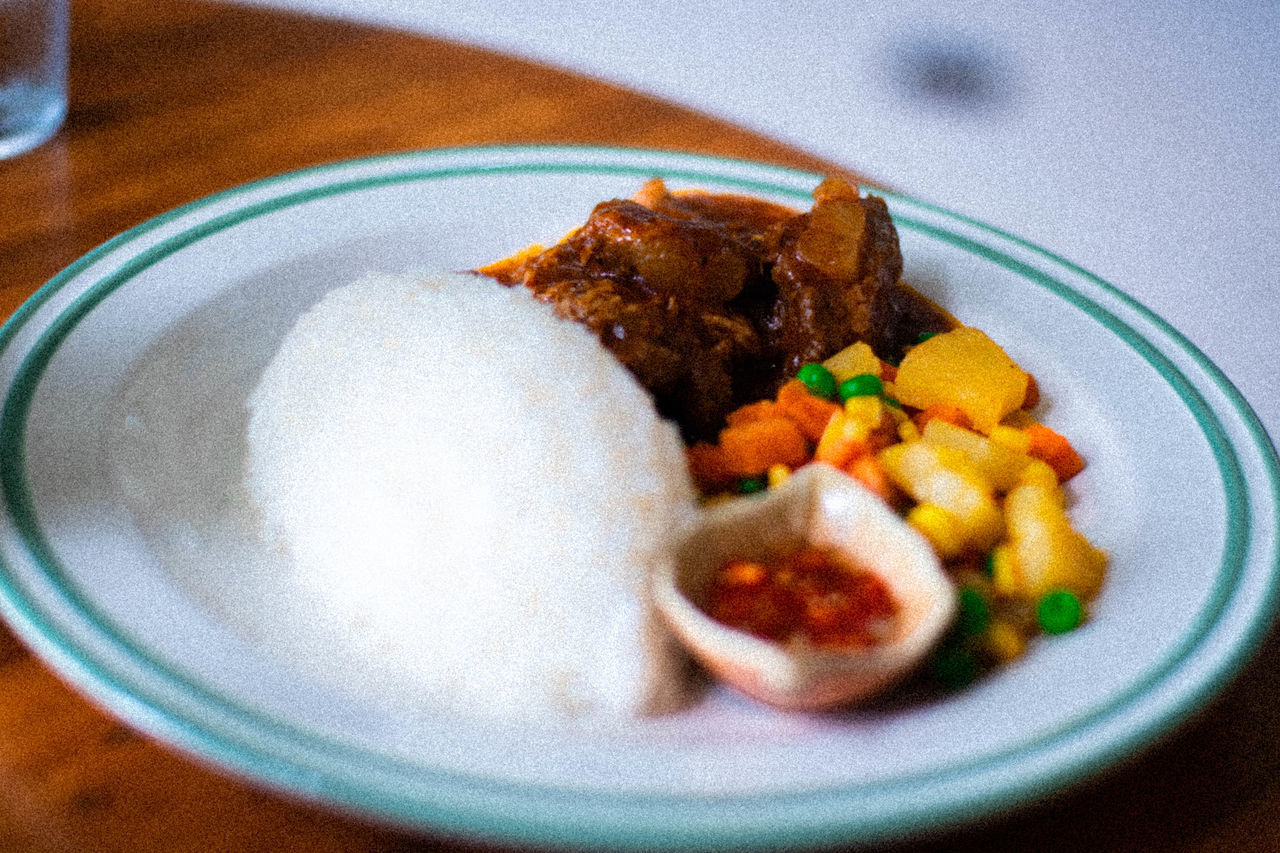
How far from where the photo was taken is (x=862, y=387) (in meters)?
2.48

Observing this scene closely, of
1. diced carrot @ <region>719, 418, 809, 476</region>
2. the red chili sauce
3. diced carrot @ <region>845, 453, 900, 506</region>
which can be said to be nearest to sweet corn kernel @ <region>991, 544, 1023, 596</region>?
diced carrot @ <region>845, 453, 900, 506</region>

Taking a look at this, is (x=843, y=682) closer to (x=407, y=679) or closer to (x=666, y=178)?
(x=407, y=679)

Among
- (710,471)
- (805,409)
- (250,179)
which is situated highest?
(805,409)

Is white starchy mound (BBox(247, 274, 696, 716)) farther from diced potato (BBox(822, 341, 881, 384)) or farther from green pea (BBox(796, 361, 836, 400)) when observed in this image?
diced potato (BBox(822, 341, 881, 384))

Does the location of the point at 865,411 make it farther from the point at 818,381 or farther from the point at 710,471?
the point at 710,471

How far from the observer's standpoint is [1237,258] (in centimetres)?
482

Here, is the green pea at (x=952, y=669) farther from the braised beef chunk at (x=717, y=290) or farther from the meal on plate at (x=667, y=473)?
the braised beef chunk at (x=717, y=290)

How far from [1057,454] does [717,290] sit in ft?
2.52

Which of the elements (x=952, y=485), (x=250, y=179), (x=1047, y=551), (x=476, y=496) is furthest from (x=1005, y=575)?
(x=250, y=179)

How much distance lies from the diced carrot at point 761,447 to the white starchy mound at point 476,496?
13 cm

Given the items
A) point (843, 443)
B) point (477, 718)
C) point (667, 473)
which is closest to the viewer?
point (477, 718)

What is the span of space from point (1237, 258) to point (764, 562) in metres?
3.67

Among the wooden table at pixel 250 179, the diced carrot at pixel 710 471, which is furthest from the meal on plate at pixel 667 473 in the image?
the wooden table at pixel 250 179

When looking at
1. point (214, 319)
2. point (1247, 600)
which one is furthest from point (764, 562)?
point (214, 319)
